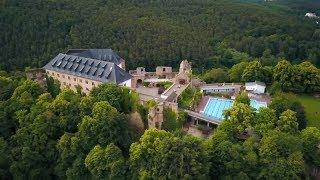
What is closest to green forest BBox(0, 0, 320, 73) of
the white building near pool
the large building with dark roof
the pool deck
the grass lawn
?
the large building with dark roof

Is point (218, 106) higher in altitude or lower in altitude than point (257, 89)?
higher

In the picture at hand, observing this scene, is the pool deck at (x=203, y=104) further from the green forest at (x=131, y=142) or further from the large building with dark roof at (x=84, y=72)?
the large building with dark roof at (x=84, y=72)

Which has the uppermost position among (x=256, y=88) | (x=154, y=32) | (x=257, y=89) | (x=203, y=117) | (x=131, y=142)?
(x=203, y=117)

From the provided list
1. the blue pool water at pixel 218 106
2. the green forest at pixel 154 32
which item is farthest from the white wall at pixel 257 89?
the green forest at pixel 154 32

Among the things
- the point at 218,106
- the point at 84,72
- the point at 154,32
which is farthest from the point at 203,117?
the point at 154,32

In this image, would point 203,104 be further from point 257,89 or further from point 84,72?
point 84,72

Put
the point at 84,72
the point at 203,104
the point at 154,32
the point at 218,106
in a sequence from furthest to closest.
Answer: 1. the point at 154,32
2. the point at 84,72
3. the point at 203,104
4. the point at 218,106
